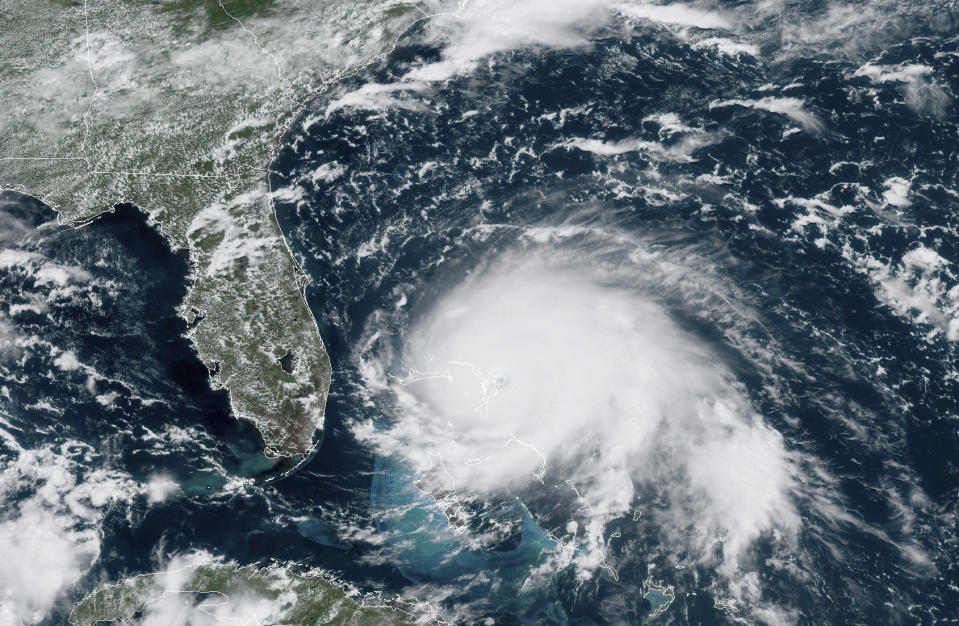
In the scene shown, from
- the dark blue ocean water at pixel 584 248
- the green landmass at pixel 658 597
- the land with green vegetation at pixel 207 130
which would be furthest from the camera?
the land with green vegetation at pixel 207 130

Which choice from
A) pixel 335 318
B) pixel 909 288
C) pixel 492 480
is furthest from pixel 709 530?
pixel 335 318

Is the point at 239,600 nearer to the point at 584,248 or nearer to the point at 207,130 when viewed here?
the point at 584,248

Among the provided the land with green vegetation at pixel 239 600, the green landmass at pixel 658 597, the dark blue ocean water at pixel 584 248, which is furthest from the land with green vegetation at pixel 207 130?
the green landmass at pixel 658 597

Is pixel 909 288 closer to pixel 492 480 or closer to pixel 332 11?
pixel 492 480

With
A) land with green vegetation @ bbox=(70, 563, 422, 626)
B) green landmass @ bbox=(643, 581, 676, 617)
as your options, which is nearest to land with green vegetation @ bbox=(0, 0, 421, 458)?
land with green vegetation @ bbox=(70, 563, 422, 626)

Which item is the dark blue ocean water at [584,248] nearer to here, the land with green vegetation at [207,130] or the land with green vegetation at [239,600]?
the land with green vegetation at [239,600]

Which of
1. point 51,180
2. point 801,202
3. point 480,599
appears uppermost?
point 51,180

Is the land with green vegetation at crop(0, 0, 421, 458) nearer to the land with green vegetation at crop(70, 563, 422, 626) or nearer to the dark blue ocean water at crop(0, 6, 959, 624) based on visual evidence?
the dark blue ocean water at crop(0, 6, 959, 624)

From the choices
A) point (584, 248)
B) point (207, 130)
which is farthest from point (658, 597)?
point (207, 130)
